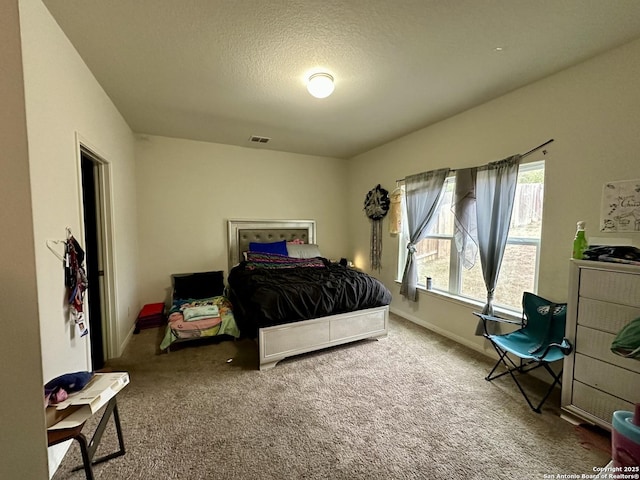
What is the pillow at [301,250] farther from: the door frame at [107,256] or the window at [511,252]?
the door frame at [107,256]

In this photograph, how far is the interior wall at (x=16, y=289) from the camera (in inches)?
22.4

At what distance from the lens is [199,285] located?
11.9 feet

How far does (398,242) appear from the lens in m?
3.78

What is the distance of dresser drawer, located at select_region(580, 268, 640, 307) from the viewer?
59.2 inches

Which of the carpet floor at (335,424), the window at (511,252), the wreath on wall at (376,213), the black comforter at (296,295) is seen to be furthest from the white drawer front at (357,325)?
the wreath on wall at (376,213)

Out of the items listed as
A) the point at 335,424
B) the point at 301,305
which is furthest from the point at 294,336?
the point at 335,424

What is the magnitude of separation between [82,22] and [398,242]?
3.68 metres

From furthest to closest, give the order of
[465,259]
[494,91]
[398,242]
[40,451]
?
[398,242] < [465,259] < [494,91] < [40,451]

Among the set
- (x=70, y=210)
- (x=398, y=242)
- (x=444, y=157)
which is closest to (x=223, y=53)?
(x=70, y=210)

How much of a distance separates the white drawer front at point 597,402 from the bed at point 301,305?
1.57 metres

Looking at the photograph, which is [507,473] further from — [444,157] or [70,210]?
[70,210]

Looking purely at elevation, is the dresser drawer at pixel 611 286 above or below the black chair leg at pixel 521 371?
above

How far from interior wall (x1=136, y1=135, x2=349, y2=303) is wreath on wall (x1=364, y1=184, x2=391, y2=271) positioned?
3.00 ft

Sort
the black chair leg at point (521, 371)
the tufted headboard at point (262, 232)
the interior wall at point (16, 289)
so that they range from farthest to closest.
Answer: the tufted headboard at point (262, 232) < the black chair leg at point (521, 371) < the interior wall at point (16, 289)
